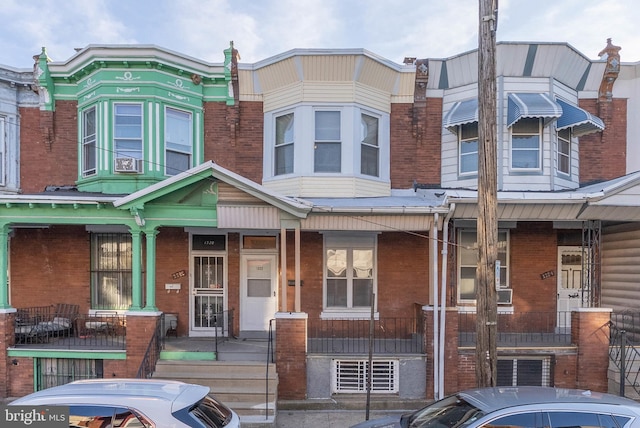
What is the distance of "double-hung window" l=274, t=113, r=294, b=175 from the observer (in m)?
9.96

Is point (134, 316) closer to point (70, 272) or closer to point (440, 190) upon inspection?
point (70, 272)

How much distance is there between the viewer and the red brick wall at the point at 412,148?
10305mm

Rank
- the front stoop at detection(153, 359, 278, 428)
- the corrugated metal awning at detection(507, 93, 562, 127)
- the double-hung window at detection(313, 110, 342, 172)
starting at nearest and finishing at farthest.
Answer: the front stoop at detection(153, 359, 278, 428) < the corrugated metal awning at detection(507, 93, 562, 127) < the double-hung window at detection(313, 110, 342, 172)

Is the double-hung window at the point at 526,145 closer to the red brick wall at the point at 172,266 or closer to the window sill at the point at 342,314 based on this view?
the window sill at the point at 342,314

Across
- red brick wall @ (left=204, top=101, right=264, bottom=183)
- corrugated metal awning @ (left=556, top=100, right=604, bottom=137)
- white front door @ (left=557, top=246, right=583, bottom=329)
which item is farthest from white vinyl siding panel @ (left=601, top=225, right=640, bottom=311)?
red brick wall @ (left=204, top=101, right=264, bottom=183)

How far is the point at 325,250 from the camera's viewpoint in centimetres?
1008

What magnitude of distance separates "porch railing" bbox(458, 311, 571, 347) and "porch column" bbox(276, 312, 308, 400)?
3693 mm

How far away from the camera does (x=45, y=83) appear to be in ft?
33.4

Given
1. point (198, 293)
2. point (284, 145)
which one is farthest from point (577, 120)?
point (198, 293)

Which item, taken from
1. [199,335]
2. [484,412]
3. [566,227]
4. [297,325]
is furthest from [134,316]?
[566,227]

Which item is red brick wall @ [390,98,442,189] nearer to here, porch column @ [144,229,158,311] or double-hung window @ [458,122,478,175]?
double-hung window @ [458,122,478,175]

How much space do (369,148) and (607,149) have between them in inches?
263

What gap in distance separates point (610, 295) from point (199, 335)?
1113 cm

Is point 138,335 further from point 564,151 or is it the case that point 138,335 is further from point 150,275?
point 564,151
